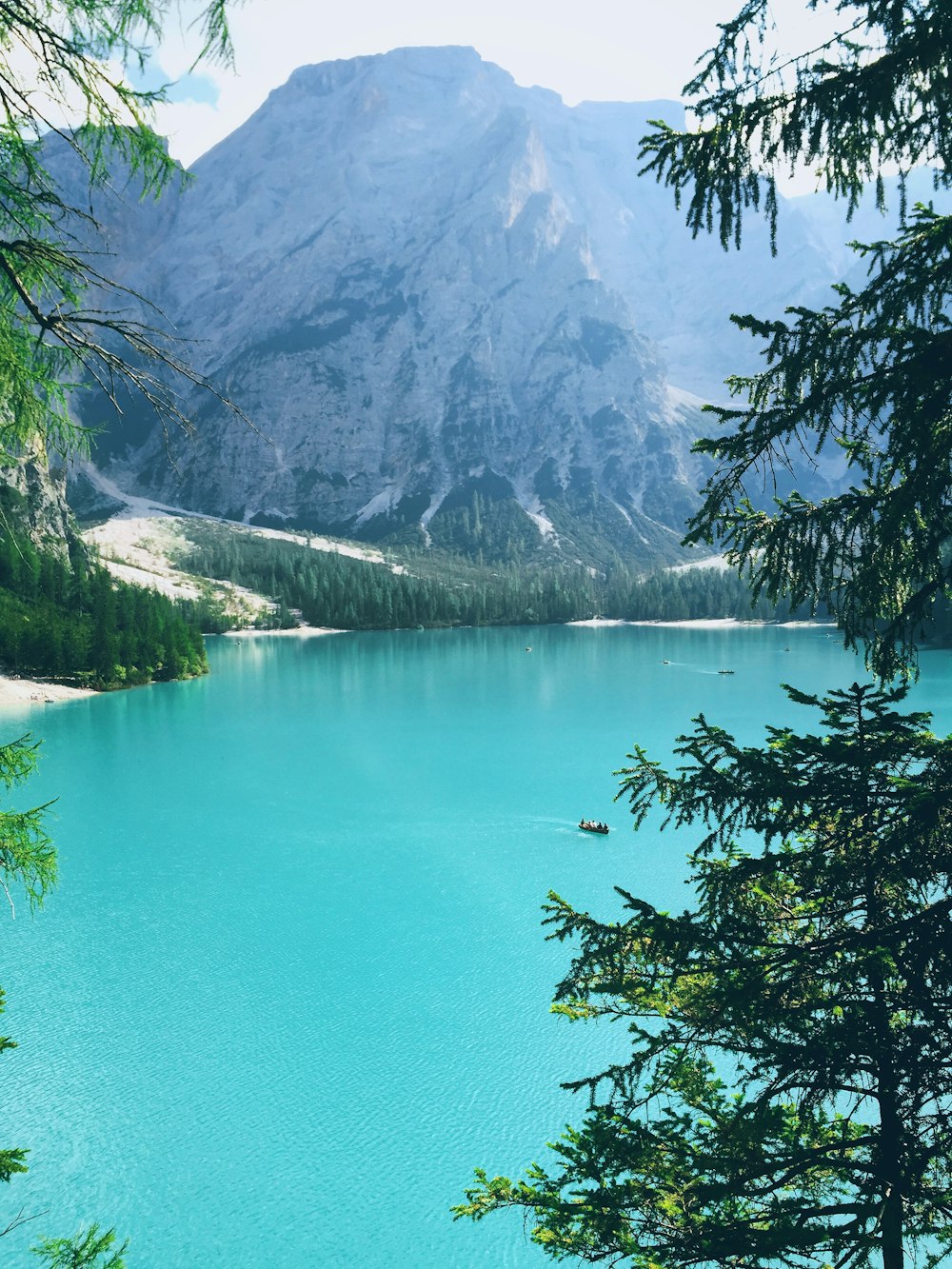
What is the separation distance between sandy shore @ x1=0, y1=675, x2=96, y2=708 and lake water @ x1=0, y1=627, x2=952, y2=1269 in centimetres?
1527

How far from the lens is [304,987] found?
25266mm

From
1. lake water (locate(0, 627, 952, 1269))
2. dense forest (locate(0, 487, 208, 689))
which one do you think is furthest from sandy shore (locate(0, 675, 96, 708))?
lake water (locate(0, 627, 952, 1269))

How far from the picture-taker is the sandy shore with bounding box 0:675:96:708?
75938 millimetres

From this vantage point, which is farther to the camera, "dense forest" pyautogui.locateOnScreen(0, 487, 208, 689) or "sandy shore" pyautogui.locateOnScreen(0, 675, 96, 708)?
"dense forest" pyautogui.locateOnScreen(0, 487, 208, 689)

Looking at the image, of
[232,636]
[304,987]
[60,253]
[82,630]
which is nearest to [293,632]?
[232,636]

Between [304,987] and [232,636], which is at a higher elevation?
[232,636]

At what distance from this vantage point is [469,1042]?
21.9m

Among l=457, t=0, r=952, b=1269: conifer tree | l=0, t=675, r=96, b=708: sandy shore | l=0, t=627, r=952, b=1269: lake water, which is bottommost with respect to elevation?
l=0, t=627, r=952, b=1269: lake water

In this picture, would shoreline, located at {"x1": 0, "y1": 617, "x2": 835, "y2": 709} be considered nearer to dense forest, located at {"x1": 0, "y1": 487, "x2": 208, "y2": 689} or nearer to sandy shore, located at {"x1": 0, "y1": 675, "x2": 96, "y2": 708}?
sandy shore, located at {"x1": 0, "y1": 675, "x2": 96, "y2": 708}

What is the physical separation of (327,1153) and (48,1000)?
12377 millimetres

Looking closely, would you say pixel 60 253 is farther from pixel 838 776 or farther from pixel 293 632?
pixel 293 632

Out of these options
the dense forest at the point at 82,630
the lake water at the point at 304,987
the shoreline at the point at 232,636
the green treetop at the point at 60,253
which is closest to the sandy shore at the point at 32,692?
the shoreline at the point at 232,636

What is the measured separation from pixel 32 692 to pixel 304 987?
67.0 m

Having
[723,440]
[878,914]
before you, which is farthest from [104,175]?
[878,914]
